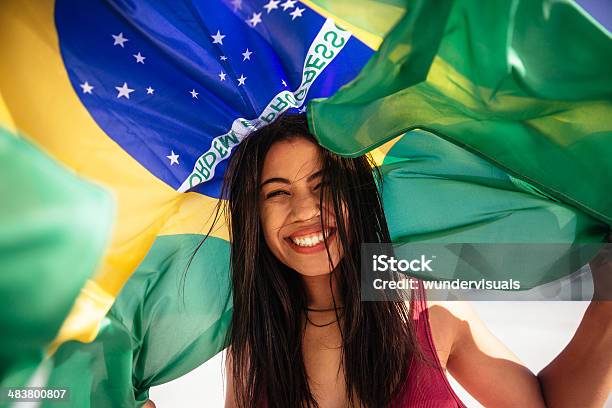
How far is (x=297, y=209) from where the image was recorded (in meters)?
1.66

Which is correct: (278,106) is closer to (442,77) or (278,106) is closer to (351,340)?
(442,77)

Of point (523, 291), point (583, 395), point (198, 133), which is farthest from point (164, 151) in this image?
point (583, 395)

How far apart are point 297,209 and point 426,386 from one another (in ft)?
1.70

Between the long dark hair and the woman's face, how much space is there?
18mm

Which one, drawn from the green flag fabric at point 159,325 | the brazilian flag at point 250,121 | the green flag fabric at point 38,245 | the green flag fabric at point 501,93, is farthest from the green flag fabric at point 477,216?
the green flag fabric at point 38,245

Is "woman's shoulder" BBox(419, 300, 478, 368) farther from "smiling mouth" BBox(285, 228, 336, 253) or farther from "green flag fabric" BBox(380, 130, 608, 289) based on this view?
"smiling mouth" BBox(285, 228, 336, 253)

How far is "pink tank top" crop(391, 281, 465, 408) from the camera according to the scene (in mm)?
1747

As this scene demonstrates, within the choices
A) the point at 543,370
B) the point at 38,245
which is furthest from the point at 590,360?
the point at 38,245

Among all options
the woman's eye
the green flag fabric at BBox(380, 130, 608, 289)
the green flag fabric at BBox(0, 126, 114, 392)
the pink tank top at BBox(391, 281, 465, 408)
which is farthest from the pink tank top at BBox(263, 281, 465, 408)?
the green flag fabric at BBox(0, 126, 114, 392)

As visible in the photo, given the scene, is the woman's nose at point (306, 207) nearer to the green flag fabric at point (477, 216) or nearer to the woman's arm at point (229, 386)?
the green flag fabric at point (477, 216)

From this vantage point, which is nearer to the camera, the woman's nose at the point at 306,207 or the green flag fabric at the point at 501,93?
the green flag fabric at the point at 501,93

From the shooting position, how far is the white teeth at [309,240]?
168cm

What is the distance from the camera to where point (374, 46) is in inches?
58.8

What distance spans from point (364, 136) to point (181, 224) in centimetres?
55
